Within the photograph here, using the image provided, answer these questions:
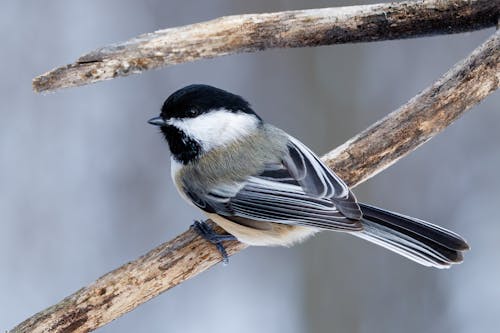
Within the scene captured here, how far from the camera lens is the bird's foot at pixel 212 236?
2.09 m

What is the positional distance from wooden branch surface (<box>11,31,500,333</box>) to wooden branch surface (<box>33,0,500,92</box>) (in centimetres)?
15

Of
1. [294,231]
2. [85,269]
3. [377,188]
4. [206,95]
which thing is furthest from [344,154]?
[85,269]

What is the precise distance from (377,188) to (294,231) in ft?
3.85

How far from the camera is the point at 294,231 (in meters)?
2.15

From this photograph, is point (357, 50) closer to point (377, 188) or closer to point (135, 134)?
point (377, 188)

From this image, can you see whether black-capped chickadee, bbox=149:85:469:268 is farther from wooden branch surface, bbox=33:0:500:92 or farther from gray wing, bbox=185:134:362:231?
wooden branch surface, bbox=33:0:500:92

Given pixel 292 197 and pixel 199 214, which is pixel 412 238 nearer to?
pixel 292 197

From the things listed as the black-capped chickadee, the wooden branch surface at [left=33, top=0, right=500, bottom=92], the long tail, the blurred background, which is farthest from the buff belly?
the blurred background

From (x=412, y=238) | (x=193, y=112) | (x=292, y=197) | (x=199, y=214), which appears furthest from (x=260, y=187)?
(x=199, y=214)

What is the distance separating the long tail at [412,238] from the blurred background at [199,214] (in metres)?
1.13

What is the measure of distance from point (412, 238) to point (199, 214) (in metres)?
1.54

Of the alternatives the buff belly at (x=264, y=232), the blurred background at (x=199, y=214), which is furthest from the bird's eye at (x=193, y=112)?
the blurred background at (x=199, y=214)

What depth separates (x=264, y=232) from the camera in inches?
83.0

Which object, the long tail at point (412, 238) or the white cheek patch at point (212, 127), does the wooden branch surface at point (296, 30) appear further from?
the long tail at point (412, 238)
